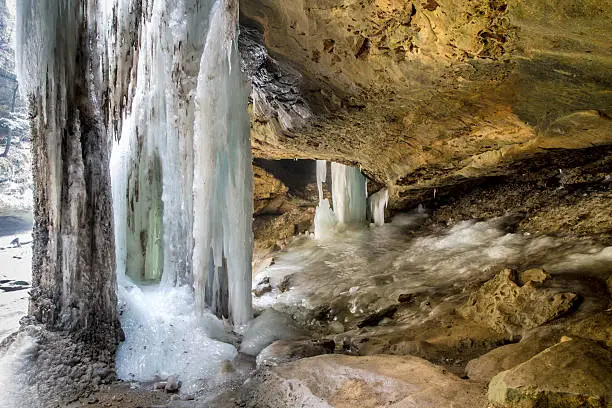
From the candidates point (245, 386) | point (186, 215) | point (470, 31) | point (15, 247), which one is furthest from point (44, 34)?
point (15, 247)

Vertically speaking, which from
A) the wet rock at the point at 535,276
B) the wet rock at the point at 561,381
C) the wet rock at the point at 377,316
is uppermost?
the wet rock at the point at 535,276

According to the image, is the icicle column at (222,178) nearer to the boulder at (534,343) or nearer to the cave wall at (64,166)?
the cave wall at (64,166)

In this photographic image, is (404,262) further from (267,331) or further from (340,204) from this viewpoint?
(267,331)

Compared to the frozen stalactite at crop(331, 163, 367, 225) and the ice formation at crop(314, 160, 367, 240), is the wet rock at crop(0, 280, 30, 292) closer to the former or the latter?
the ice formation at crop(314, 160, 367, 240)

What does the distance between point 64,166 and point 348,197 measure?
7437 millimetres

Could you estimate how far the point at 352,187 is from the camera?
10.2 metres

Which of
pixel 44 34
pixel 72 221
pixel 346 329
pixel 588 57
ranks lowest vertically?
pixel 346 329

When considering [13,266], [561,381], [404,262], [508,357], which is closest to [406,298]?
[404,262]

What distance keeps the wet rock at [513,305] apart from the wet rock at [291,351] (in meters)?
1.59

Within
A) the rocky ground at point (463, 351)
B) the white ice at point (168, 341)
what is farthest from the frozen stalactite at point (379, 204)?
the white ice at point (168, 341)

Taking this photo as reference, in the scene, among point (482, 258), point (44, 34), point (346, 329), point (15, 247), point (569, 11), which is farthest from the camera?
point (15, 247)

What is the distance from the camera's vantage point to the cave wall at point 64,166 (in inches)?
134

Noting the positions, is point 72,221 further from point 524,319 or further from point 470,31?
point 524,319

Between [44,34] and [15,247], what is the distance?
13521 mm
